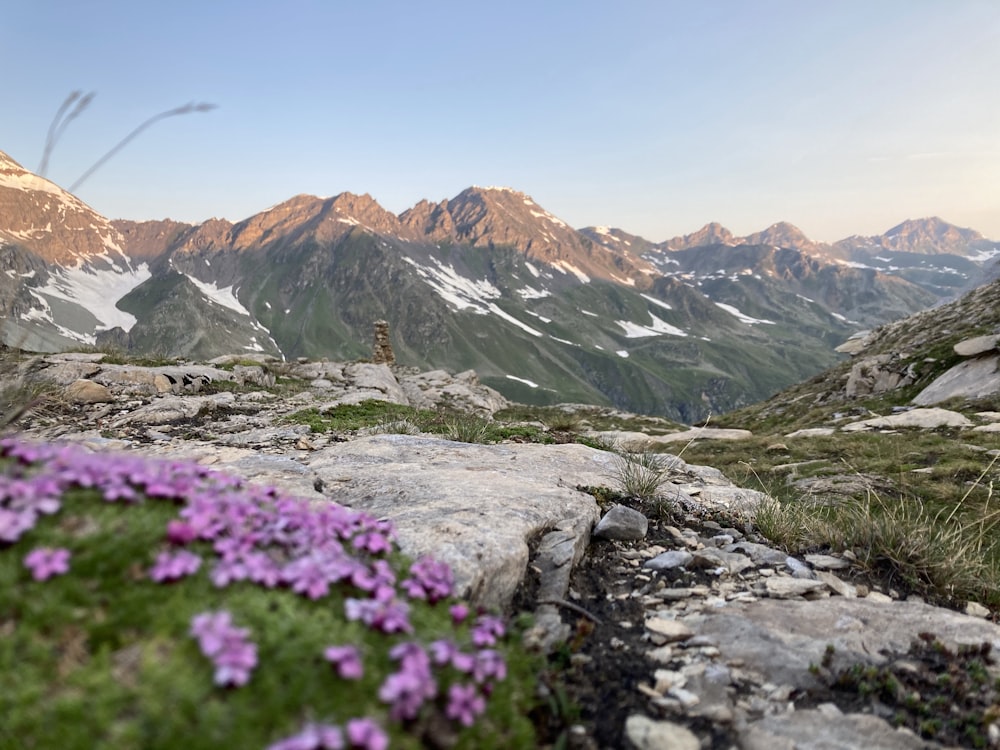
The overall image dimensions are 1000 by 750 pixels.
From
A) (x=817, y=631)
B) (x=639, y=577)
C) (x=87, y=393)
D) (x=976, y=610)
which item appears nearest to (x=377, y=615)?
(x=817, y=631)

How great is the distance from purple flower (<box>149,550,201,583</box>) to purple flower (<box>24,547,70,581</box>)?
0.36 metres

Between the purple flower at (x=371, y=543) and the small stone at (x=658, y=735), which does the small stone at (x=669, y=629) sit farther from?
the purple flower at (x=371, y=543)

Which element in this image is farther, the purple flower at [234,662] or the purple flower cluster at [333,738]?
the purple flower at [234,662]

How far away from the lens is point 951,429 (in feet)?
68.6

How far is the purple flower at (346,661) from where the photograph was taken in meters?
2.38

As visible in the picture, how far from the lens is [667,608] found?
216 inches

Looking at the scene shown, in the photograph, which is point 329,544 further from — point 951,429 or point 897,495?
point 951,429

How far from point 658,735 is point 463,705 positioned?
5.06ft

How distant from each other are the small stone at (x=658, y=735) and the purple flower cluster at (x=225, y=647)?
2.43 m

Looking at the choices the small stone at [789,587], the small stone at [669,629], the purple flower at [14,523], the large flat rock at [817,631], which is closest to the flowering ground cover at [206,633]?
the purple flower at [14,523]

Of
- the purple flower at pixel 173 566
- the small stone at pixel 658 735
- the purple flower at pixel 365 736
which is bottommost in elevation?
the small stone at pixel 658 735

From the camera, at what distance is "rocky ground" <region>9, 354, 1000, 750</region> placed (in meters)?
3.64

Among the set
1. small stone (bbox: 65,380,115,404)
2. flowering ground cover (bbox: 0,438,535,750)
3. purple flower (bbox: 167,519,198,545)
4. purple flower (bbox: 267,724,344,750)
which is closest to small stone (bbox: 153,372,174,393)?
small stone (bbox: 65,380,115,404)

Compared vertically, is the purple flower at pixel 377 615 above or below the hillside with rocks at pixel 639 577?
above
